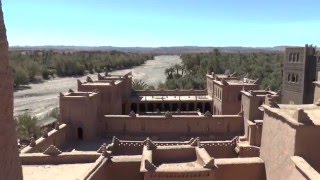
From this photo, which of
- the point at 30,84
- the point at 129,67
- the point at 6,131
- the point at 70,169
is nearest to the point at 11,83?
the point at 6,131

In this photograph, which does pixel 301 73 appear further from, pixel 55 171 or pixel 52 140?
pixel 55 171

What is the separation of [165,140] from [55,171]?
9.22m

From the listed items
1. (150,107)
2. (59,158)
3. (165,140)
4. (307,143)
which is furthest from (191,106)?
(307,143)

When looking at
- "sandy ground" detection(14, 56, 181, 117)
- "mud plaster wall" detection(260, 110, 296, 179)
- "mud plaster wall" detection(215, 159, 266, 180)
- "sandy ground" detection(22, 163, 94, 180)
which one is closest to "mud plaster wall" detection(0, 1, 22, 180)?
"sandy ground" detection(22, 163, 94, 180)

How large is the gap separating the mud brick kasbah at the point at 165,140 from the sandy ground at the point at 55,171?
3 cm

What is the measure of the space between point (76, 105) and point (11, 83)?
15.4 meters

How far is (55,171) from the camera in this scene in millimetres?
12719

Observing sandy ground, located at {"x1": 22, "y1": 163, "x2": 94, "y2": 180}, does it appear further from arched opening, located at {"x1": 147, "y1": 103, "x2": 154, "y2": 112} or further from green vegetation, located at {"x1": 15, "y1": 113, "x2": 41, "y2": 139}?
arched opening, located at {"x1": 147, "y1": 103, "x2": 154, "y2": 112}

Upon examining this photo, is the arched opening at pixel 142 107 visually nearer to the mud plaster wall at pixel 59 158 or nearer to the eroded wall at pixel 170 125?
the eroded wall at pixel 170 125

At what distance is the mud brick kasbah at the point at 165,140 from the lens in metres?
11.5

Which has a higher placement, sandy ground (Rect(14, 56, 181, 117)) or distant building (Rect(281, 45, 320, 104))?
distant building (Rect(281, 45, 320, 104))

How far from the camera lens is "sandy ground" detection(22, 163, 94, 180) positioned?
39.2 ft

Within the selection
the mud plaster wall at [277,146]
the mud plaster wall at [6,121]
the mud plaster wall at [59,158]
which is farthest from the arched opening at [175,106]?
the mud plaster wall at [6,121]

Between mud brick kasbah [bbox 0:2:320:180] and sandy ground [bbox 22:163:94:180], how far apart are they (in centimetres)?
3
